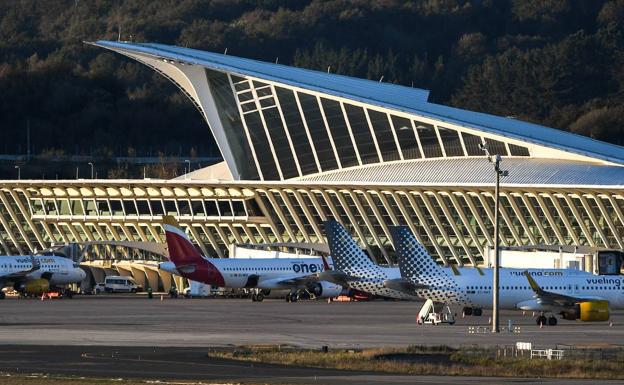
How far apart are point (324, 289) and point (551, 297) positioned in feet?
106

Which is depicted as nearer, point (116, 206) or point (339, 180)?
point (339, 180)

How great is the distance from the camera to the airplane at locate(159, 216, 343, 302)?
96.8 m

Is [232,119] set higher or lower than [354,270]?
higher

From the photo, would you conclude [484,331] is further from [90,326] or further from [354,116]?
[354,116]

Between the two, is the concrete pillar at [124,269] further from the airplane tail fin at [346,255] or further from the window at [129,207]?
Answer: the airplane tail fin at [346,255]

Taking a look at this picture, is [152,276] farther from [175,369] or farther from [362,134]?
[175,369]

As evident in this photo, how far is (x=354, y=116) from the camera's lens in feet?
407

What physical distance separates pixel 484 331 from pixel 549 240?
52703 millimetres

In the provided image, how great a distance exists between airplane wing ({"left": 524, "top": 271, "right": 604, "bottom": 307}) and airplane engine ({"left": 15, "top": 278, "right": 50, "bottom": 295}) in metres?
43.8

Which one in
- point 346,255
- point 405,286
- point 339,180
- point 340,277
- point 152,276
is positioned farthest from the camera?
point 152,276

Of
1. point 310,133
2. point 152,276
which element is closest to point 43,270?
point 152,276

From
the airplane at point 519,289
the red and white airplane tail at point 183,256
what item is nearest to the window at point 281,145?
the red and white airplane tail at point 183,256

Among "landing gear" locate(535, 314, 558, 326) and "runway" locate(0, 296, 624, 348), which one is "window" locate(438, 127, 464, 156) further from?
"landing gear" locate(535, 314, 558, 326)

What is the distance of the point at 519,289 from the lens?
73.8 metres
